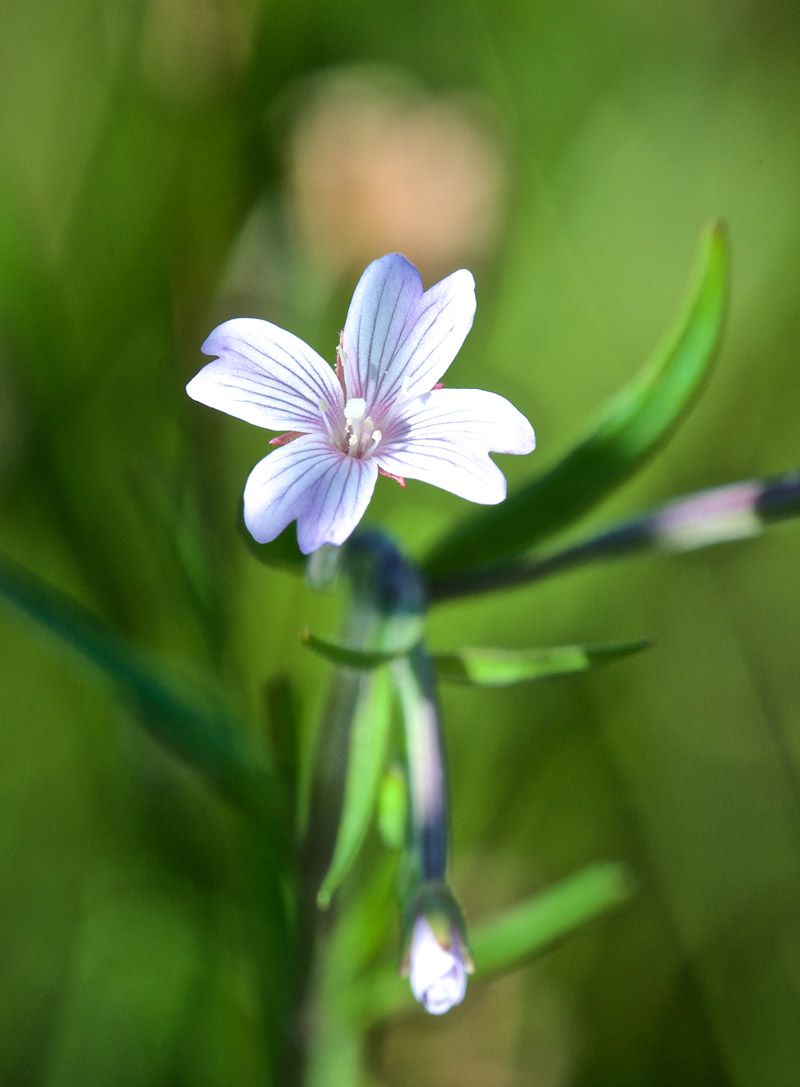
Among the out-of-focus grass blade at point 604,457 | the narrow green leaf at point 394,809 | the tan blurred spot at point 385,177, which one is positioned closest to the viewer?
the narrow green leaf at point 394,809

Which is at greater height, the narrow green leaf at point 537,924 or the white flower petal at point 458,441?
the white flower petal at point 458,441

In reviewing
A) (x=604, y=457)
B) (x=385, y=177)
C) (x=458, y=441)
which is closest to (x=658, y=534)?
(x=604, y=457)

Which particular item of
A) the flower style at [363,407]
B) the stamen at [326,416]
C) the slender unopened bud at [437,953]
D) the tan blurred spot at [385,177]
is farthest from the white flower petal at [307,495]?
the tan blurred spot at [385,177]

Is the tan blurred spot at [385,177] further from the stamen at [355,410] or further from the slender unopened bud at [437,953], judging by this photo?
the slender unopened bud at [437,953]

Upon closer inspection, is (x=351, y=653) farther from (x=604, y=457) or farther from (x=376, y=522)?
(x=376, y=522)

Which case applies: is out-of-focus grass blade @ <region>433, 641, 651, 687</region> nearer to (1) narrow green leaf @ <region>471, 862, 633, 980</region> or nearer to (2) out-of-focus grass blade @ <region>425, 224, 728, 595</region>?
(2) out-of-focus grass blade @ <region>425, 224, 728, 595</region>

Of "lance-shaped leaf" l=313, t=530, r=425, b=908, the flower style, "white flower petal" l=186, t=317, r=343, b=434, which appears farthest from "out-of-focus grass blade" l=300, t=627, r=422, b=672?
"white flower petal" l=186, t=317, r=343, b=434
